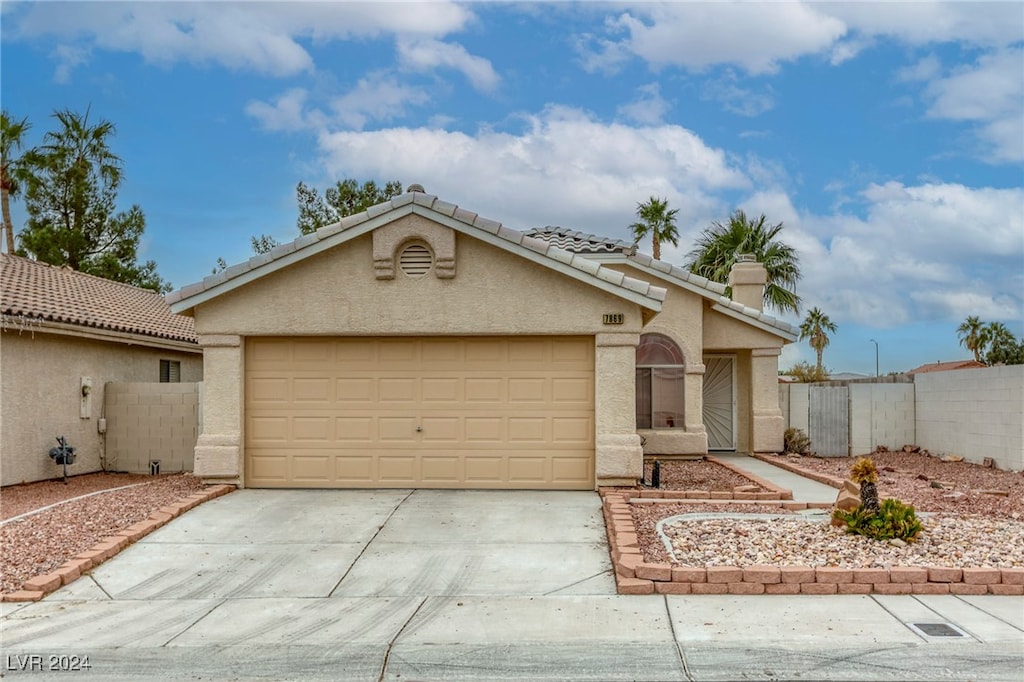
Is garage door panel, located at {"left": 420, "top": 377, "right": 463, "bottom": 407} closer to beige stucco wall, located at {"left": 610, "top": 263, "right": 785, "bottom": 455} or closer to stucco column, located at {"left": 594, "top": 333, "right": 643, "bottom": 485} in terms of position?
stucco column, located at {"left": 594, "top": 333, "right": 643, "bottom": 485}

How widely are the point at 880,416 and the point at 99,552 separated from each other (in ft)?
52.8

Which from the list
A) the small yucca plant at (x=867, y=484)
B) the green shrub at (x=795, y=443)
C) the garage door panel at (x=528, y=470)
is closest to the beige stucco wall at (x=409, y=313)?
the garage door panel at (x=528, y=470)

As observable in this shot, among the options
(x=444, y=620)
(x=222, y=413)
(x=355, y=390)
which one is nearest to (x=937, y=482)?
(x=355, y=390)

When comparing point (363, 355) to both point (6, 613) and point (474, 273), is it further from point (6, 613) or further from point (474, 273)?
point (6, 613)

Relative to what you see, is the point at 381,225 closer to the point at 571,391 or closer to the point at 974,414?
the point at 571,391

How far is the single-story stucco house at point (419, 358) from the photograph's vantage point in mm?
11859

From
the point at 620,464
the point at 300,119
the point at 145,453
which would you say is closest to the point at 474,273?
the point at 620,464

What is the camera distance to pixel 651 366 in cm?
1684

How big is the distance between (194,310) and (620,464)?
670 cm

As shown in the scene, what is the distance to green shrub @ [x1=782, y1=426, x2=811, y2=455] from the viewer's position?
59.6 ft

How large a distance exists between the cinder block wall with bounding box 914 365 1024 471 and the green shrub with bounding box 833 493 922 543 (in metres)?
7.49

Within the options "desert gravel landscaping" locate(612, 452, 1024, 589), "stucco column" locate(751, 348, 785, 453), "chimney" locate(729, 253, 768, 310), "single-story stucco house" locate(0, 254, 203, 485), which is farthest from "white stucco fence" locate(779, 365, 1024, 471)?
"single-story stucco house" locate(0, 254, 203, 485)

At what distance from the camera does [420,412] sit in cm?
1220

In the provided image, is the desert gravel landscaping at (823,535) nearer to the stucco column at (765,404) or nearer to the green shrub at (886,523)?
the green shrub at (886,523)
